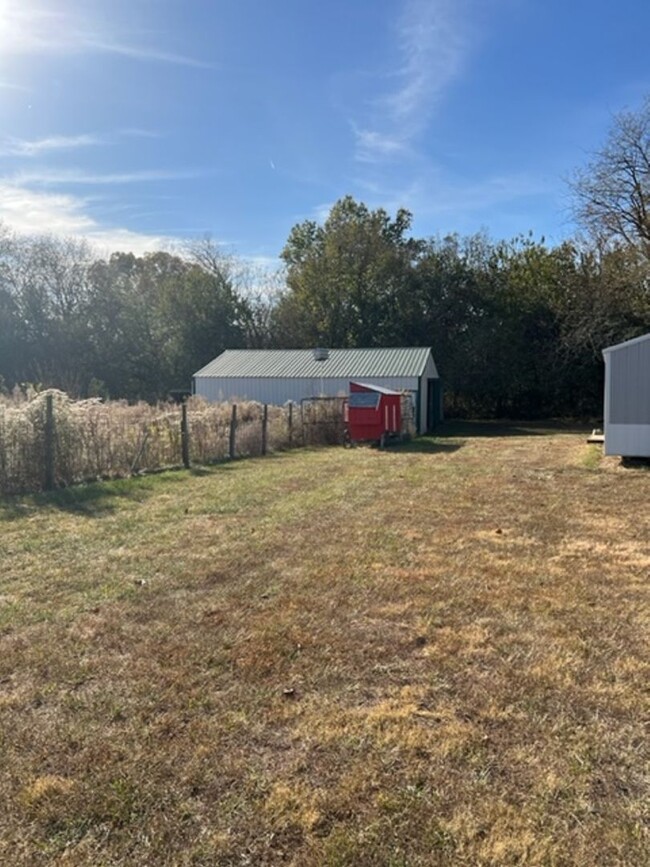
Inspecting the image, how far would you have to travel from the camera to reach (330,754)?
2.60 meters

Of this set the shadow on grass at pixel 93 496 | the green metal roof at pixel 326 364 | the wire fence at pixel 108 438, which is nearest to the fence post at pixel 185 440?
the wire fence at pixel 108 438

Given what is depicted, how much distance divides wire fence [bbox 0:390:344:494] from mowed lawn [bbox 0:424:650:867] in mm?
2596

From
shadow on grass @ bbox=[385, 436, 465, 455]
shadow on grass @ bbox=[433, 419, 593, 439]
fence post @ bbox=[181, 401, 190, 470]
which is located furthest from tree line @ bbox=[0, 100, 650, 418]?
fence post @ bbox=[181, 401, 190, 470]

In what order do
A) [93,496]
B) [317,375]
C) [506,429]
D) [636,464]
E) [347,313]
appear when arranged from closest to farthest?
[93,496], [636,464], [317,375], [506,429], [347,313]

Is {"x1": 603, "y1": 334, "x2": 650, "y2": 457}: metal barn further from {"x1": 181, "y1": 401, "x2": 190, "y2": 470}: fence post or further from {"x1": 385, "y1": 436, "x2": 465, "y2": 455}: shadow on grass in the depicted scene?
{"x1": 181, "y1": 401, "x2": 190, "y2": 470}: fence post

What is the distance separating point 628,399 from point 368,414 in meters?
6.47

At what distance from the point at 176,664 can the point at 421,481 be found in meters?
7.10

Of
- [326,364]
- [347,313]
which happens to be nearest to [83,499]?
[326,364]

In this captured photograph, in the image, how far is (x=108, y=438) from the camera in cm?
1033

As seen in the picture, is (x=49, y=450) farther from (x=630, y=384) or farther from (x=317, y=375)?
(x=317, y=375)

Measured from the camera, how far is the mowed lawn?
2162 millimetres

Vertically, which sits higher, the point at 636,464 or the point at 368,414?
the point at 368,414

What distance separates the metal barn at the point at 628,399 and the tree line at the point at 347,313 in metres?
13.5

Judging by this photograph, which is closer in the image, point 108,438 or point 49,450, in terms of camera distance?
point 49,450
